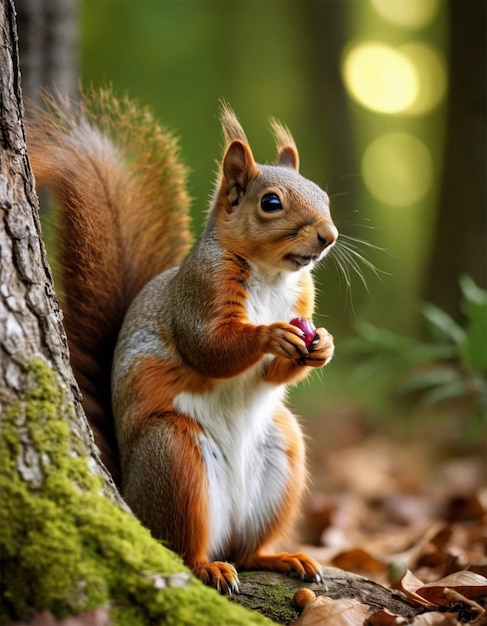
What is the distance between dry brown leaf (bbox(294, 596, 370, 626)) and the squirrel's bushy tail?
0.75 metres

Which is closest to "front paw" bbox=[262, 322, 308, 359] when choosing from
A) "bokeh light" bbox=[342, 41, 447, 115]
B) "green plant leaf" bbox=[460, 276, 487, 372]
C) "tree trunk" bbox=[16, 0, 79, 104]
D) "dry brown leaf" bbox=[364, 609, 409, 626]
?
"dry brown leaf" bbox=[364, 609, 409, 626]

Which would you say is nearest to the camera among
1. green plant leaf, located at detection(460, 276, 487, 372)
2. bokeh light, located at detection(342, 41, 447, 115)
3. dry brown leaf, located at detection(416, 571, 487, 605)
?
dry brown leaf, located at detection(416, 571, 487, 605)

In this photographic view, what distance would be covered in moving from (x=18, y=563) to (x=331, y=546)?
5.78 ft

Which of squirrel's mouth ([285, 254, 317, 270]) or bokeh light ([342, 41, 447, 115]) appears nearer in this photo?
squirrel's mouth ([285, 254, 317, 270])

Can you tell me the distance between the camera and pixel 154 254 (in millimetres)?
2445

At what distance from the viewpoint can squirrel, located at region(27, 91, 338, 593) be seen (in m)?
1.88

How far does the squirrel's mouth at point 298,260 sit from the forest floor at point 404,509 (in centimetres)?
57

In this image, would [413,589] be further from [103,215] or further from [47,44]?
[47,44]

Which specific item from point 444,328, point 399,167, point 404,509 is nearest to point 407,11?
point 399,167

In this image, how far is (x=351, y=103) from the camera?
28.2 ft

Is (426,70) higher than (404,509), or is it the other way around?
(426,70)

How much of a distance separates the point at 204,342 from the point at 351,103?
23.7ft

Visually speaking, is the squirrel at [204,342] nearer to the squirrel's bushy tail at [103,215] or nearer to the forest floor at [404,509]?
the squirrel's bushy tail at [103,215]

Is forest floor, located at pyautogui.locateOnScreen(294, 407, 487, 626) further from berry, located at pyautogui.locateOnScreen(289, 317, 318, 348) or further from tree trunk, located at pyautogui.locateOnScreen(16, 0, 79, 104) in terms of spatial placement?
tree trunk, located at pyautogui.locateOnScreen(16, 0, 79, 104)
